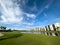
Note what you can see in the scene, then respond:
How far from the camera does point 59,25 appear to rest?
9425cm

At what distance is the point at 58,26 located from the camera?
307ft

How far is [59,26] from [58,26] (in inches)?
44.7

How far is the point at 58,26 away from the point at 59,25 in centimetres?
209

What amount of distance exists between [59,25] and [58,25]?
1.15m

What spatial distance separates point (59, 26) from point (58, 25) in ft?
6.96

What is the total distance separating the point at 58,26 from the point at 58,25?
1.82 metres

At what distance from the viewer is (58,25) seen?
94.8 meters
